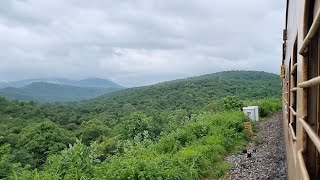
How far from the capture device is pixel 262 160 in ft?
24.1

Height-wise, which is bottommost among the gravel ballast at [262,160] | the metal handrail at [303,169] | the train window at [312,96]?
the gravel ballast at [262,160]

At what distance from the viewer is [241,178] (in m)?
6.16

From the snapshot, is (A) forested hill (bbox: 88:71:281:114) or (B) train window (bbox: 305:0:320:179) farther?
(A) forested hill (bbox: 88:71:281:114)

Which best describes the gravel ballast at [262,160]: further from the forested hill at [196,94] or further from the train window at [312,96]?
the forested hill at [196,94]

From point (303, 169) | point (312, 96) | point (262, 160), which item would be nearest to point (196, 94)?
point (262, 160)

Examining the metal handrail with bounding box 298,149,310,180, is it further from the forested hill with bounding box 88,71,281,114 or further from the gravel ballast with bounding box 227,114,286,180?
the forested hill with bounding box 88,71,281,114

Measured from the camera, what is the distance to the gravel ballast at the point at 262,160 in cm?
630

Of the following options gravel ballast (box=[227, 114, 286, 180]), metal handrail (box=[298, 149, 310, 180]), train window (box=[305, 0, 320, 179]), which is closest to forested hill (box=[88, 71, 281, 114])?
gravel ballast (box=[227, 114, 286, 180])

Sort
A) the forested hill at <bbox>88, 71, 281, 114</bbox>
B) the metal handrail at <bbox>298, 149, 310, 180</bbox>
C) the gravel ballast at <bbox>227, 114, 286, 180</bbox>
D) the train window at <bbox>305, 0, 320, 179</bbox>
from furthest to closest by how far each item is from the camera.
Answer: the forested hill at <bbox>88, 71, 281, 114</bbox>
the gravel ballast at <bbox>227, 114, 286, 180</bbox>
the train window at <bbox>305, 0, 320, 179</bbox>
the metal handrail at <bbox>298, 149, 310, 180</bbox>

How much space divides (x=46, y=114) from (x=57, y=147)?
2071cm

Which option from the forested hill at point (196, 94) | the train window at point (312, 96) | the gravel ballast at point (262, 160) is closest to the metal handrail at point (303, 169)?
the train window at point (312, 96)

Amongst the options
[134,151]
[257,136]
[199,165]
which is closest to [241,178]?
[199,165]

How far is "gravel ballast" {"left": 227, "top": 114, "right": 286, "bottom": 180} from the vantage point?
6.30m

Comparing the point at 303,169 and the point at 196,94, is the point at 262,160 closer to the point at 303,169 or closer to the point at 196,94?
the point at 303,169
